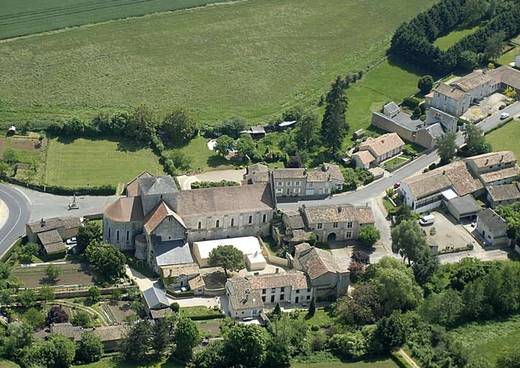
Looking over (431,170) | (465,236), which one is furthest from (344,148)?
(465,236)

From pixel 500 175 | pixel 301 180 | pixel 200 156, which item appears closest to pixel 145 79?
pixel 200 156

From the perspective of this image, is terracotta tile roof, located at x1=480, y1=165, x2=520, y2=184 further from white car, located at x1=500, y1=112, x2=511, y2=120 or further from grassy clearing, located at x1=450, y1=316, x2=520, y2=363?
grassy clearing, located at x1=450, y1=316, x2=520, y2=363

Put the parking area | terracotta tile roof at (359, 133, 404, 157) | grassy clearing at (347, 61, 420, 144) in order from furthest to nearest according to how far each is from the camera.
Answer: grassy clearing at (347, 61, 420, 144) < terracotta tile roof at (359, 133, 404, 157) < the parking area

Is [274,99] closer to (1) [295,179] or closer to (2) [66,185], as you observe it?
(1) [295,179]

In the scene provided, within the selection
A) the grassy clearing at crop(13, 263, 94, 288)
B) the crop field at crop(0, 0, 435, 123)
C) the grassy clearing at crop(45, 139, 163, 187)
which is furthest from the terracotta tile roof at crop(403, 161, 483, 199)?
the grassy clearing at crop(13, 263, 94, 288)

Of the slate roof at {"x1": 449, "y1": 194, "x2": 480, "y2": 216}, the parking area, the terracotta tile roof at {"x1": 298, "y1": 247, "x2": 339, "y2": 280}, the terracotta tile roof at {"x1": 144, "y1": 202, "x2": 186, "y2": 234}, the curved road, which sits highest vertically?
the terracotta tile roof at {"x1": 144, "y1": 202, "x2": 186, "y2": 234}

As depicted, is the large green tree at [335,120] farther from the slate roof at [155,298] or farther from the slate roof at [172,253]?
the slate roof at [155,298]

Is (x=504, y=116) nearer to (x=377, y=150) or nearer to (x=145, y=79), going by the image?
(x=377, y=150)
